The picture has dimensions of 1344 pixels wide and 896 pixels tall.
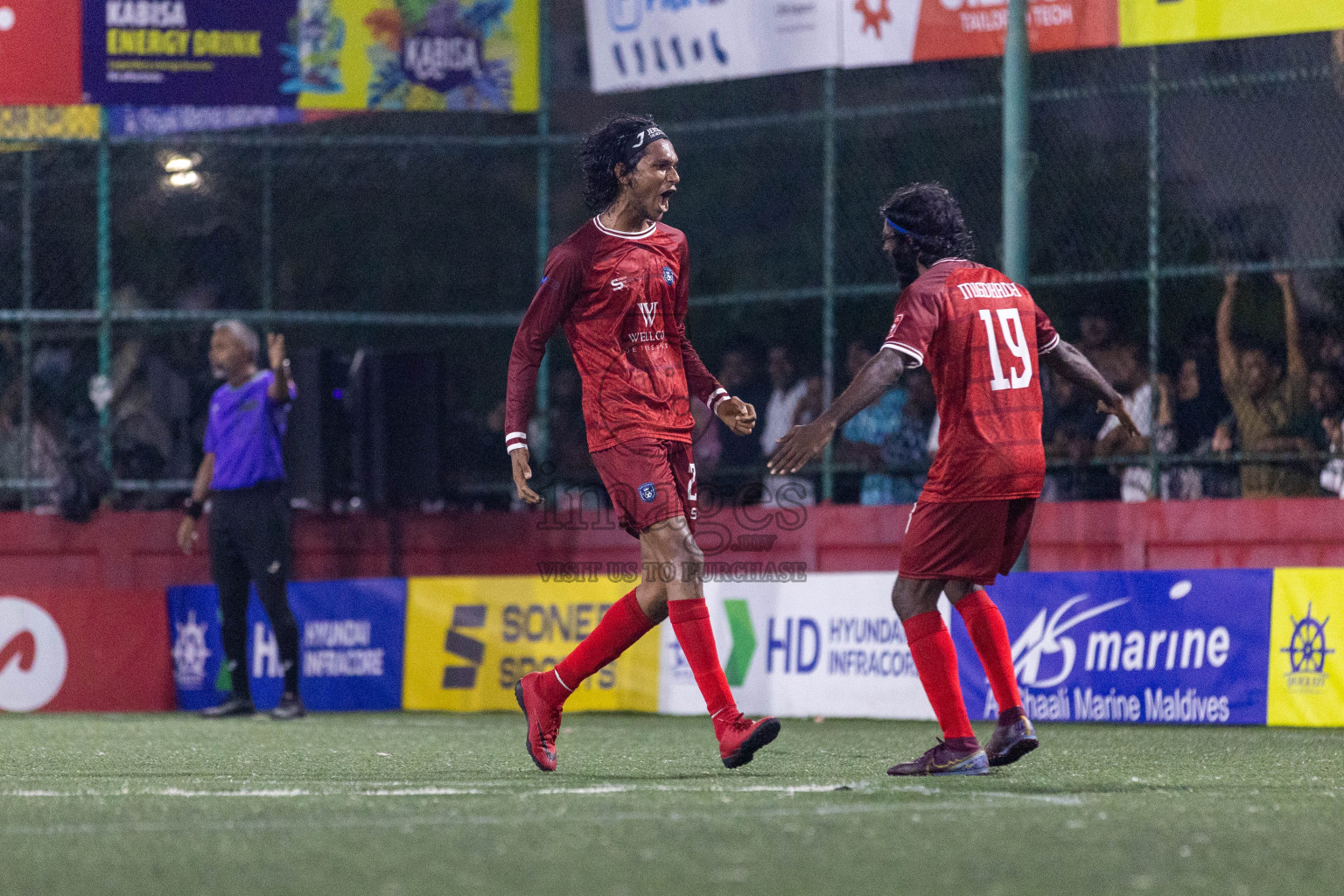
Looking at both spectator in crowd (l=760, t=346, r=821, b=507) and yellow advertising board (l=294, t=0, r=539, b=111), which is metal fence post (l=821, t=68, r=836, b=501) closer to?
spectator in crowd (l=760, t=346, r=821, b=507)

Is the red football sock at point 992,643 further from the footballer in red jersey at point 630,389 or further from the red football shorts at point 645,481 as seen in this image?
the red football shorts at point 645,481

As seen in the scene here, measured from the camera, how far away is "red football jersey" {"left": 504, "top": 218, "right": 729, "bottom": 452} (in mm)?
6910

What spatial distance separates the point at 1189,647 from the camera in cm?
1051

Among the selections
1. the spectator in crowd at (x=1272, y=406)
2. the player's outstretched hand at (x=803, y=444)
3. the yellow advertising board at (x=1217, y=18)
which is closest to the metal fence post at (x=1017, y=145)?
the yellow advertising board at (x=1217, y=18)

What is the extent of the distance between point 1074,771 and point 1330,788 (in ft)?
3.23

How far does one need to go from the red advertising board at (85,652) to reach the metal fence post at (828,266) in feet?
15.4

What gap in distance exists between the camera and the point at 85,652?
13.4 m

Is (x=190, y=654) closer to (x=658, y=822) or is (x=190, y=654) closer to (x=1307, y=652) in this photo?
(x=1307, y=652)

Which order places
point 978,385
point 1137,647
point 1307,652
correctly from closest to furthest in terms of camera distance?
point 978,385 → point 1307,652 → point 1137,647

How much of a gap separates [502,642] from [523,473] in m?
5.99

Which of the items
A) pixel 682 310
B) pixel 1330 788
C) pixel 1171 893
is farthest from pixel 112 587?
pixel 1171 893

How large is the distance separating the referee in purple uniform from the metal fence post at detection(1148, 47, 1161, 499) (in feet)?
17.7

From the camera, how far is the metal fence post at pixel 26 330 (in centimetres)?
1456

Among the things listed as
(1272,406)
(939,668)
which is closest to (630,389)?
(939,668)
